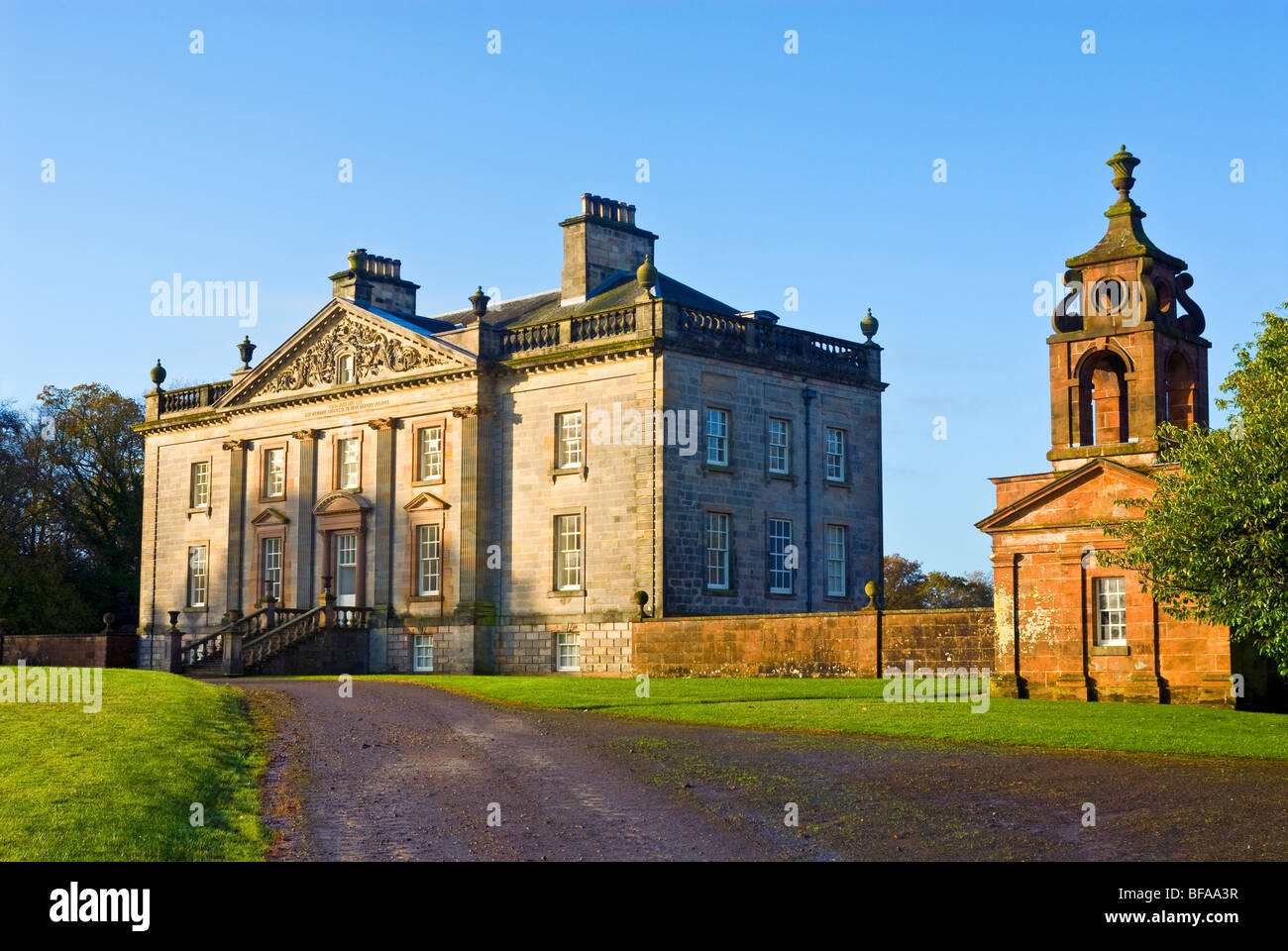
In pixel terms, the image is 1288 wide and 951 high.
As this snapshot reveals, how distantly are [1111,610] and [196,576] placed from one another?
1465 inches

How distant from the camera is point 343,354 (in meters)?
49.3

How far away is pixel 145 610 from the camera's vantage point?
56812mm

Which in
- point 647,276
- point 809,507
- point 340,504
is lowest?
point 809,507

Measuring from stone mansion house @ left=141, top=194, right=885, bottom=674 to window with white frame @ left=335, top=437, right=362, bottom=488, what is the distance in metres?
0.08

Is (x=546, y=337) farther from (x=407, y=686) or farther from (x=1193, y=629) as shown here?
(x=1193, y=629)

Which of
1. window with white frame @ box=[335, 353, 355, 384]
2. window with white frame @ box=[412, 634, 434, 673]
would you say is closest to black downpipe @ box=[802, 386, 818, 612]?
window with white frame @ box=[412, 634, 434, 673]

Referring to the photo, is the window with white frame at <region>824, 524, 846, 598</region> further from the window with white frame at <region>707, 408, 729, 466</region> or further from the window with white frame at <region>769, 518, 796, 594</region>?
the window with white frame at <region>707, 408, 729, 466</region>

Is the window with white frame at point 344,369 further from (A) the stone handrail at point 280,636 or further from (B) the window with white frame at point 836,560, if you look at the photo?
(B) the window with white frame at point 836,560

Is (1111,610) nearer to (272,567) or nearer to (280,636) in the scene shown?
(280,636)
